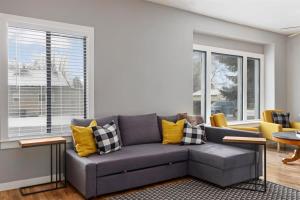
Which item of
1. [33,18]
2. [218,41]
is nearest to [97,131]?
[33,18]

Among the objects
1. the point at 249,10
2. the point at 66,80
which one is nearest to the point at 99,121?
the point at 66,80

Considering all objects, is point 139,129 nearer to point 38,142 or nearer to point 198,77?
point 38,142

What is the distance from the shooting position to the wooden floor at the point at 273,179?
3.05m

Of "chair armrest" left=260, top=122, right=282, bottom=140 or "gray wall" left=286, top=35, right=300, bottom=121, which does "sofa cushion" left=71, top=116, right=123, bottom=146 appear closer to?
"chair armrest" left=260, top=122, right=282, bottom=140

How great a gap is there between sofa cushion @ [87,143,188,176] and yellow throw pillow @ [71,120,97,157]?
4.2 inches

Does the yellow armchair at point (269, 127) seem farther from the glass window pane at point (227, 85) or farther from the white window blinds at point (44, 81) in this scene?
the white window blinds at point (44, 81)

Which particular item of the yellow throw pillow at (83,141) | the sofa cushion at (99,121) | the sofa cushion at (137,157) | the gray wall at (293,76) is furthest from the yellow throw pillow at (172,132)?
the gray wall at (293,76)

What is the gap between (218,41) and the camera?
226 inches

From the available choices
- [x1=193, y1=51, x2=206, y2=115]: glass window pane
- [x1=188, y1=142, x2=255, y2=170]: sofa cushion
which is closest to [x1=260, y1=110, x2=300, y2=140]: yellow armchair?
[x1=193, y1=51, x2=206, y2=115]: glass window pane

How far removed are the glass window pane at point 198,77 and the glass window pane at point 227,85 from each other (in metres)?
0.31

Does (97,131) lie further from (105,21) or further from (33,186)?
(105,21)

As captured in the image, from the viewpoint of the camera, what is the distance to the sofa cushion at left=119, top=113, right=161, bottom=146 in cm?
383

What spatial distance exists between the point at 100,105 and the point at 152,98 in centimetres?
95

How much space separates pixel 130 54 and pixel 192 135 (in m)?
1.61
